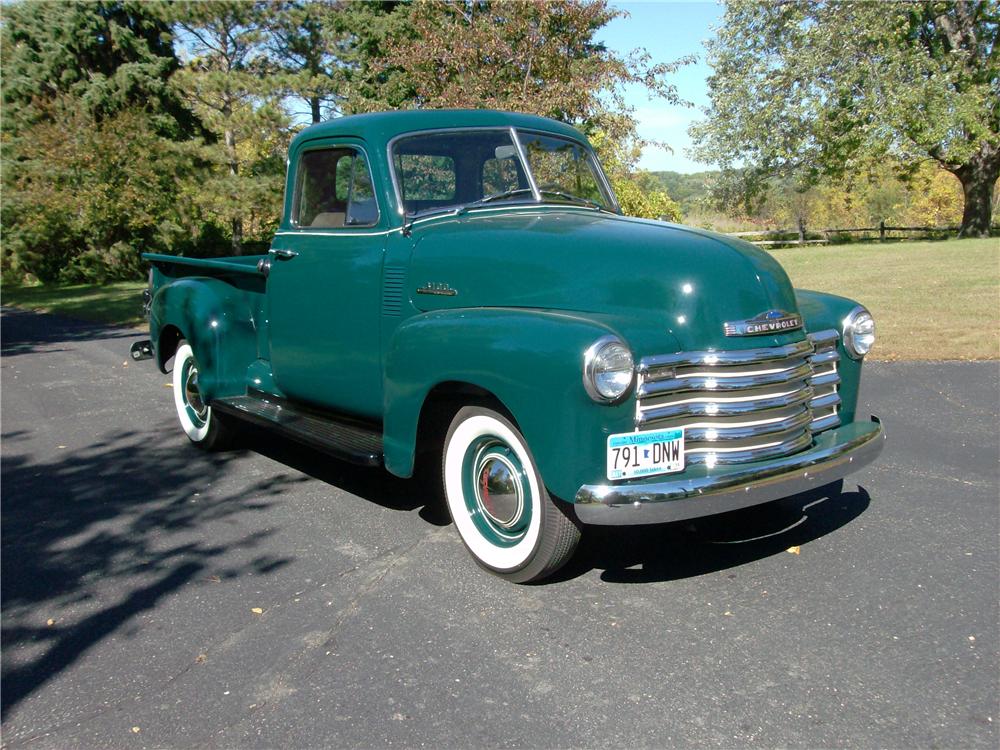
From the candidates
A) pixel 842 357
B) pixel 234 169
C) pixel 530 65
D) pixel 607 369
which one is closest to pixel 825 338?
pixel 842 357

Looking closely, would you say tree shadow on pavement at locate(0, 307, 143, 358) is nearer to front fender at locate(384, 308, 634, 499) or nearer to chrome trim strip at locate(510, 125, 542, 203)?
chrome trim strip at locate(510, 125, 542, 203)

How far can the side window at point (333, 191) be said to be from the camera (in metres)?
4.86

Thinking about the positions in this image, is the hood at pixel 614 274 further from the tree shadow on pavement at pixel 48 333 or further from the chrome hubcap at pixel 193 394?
the tree shadow on pavement at pixel 48 333

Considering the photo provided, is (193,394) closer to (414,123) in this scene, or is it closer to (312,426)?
(312,426)

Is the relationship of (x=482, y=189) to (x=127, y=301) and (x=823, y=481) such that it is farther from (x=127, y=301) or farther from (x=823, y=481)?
(x=127, y=301)

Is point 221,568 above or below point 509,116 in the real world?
below

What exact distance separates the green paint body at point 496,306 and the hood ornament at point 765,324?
0.03m

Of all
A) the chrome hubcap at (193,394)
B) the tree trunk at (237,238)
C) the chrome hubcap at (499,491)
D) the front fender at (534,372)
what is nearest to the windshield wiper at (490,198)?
the front fender at (534,372)

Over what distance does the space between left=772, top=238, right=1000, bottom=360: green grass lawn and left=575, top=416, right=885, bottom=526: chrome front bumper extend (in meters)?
6.30

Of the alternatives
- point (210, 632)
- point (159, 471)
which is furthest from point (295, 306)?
point (210, 632)

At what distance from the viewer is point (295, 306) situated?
5.25 meters

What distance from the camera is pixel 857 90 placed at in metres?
27.2

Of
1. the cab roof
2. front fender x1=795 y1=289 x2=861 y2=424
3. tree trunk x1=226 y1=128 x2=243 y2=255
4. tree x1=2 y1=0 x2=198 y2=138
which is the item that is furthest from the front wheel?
tree x1=2 y1=0 x2=198 y2=138

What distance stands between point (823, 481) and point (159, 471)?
4.15 m
